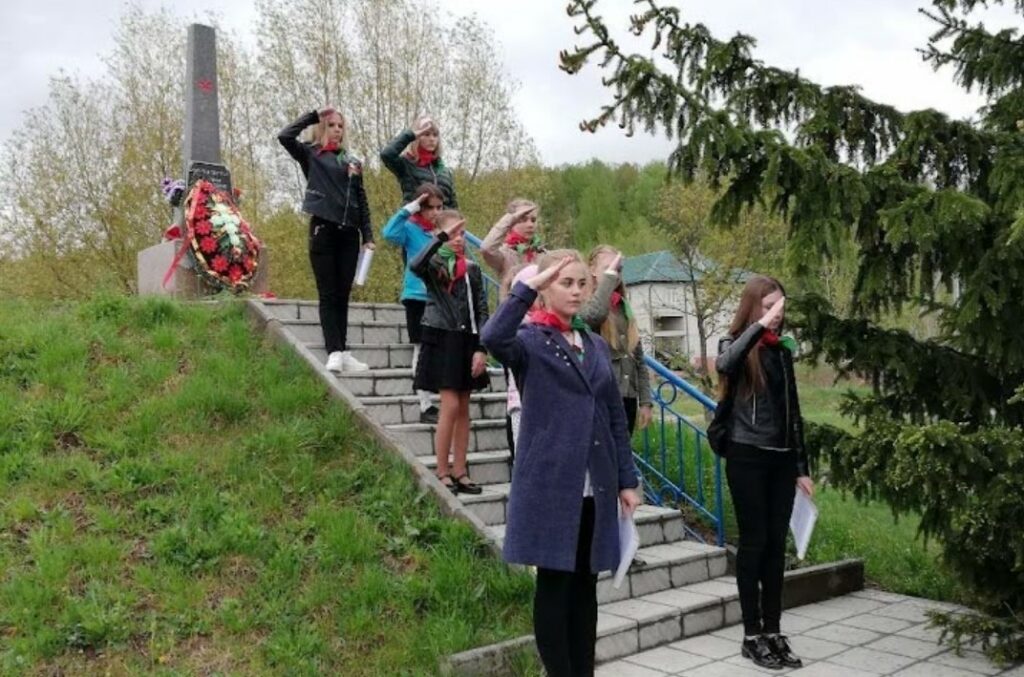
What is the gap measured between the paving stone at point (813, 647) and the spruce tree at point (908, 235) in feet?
1.89

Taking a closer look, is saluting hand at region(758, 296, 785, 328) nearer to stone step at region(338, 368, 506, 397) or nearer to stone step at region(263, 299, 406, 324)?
stone step at region(338, 368, 506, 397)

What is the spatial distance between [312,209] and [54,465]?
2.36m

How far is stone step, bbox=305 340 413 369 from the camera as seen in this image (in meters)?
6.93

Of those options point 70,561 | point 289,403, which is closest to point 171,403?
point 289,403

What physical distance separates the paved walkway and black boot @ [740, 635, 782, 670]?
38 mm

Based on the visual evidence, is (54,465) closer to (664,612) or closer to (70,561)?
(70,561)

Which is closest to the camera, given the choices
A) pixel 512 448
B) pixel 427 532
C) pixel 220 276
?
pixel 427 532

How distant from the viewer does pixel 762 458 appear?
432 centimetres

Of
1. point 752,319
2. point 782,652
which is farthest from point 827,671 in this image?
point 752,319

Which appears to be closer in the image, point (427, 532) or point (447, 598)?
point (447, 598)

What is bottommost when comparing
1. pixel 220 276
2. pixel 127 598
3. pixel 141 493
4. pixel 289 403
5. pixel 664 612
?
pixel 664 612

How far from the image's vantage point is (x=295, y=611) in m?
4.00

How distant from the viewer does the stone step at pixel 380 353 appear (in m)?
6.93

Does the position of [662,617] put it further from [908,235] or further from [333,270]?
[333,270]
